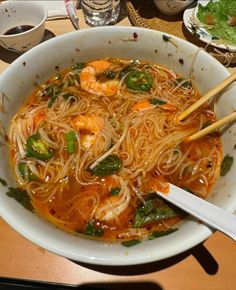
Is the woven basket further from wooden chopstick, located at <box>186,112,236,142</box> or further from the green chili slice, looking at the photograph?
wooden chopstick, located at <box>186,112,236,142</box>

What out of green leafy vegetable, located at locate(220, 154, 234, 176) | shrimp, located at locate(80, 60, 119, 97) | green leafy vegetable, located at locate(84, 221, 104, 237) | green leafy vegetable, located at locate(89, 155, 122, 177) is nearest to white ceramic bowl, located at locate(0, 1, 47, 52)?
shrimp, located at locate(80, 60, 119, 97)

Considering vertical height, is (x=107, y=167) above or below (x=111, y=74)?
below

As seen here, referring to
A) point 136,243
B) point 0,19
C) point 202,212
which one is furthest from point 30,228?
point 0,19

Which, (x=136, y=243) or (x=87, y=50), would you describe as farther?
(x=87, y=50)

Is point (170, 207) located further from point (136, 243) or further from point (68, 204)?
point (68, 204)

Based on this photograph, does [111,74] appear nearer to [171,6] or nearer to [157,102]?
[157,102]

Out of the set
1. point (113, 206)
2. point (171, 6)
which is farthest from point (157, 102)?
point (171, 6)
